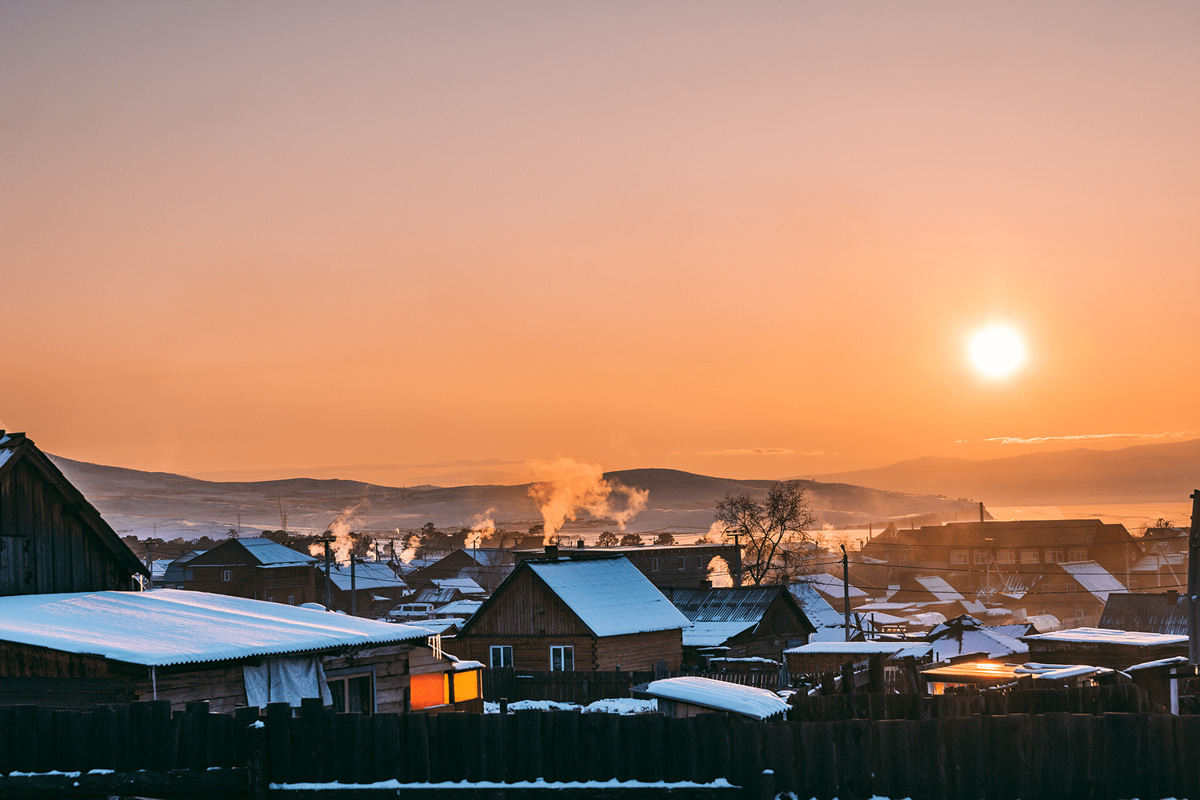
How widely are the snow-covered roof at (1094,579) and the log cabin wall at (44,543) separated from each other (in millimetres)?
93586

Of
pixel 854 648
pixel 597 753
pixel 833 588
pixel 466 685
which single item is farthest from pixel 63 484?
pixel 833 588

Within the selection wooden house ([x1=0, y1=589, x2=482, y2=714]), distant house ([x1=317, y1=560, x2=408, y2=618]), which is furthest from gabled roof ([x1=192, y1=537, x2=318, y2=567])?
wooden house ([x1=0, y1=589, x2=482, y2=714])

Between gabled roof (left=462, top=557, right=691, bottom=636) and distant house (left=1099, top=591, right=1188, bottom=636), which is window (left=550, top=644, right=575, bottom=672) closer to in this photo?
gabled roof (left=462, top=557, right=691, bottom=636)

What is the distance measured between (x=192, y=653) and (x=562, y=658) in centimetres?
2938

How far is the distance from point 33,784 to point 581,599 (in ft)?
120

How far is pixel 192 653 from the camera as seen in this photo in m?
18.5

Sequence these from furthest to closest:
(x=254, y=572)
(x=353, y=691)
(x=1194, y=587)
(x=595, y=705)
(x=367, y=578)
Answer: (x=367, y=578) < (x=254, y=572) < (x=595, y=705) < (x=353, y=691) < (x=1194, y=587)

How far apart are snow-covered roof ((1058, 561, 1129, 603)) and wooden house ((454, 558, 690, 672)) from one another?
65642 millimetres

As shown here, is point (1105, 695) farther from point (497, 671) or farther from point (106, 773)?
point (497, 671)

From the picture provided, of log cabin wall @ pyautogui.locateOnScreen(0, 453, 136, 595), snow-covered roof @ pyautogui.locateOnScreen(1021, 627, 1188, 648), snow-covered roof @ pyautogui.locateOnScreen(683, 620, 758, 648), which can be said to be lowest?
snow-covered roof @ pyautogui.locateOnScreen(683, 620, 758, 648)

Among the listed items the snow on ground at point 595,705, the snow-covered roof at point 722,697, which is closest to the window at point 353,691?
the snow-covered roof at point 722,697

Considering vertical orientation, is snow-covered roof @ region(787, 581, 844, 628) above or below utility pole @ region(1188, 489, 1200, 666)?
below

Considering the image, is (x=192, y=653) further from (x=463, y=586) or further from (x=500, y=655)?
(x=463, y=586)

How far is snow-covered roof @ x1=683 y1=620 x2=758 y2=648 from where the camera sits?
5478 cm
